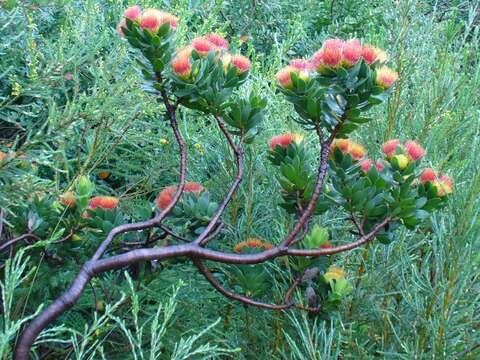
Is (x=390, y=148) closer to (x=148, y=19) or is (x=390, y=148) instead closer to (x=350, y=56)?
(x=350, y=56)

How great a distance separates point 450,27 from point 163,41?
1325mm

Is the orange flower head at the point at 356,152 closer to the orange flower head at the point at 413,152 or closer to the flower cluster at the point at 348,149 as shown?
the flower cluster at the point at 348,149

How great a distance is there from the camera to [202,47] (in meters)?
1.64

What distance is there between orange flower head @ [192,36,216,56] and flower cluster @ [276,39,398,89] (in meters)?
0.22

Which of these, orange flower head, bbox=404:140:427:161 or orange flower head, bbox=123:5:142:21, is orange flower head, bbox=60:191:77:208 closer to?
orange flower head, bbox=123:5:142:21

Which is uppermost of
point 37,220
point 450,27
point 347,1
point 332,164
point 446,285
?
point 347,1

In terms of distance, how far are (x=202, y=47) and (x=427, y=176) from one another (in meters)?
0.67

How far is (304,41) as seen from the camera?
448 cm

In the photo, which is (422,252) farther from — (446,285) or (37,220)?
(37,220)

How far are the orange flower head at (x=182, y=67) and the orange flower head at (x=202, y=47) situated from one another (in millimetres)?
72

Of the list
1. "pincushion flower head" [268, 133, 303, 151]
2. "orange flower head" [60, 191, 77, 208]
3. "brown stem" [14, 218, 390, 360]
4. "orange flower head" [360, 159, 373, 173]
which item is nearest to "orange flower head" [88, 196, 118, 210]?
"orange flower head" [60, 191, 77, 208]

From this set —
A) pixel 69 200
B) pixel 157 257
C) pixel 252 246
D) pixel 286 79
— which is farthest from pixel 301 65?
pixel 69 200

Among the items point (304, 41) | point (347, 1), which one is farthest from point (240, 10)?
point (347, 1)

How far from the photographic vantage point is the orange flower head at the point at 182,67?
5.07ft
